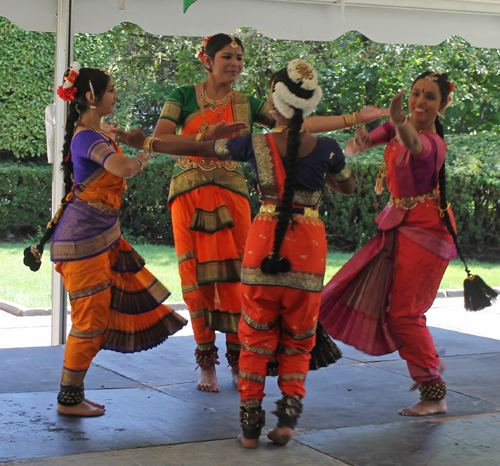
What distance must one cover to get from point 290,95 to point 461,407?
1.99 meters

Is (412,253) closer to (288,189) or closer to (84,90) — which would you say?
(288,189)

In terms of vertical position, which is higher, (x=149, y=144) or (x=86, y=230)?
(x=149, y=144)

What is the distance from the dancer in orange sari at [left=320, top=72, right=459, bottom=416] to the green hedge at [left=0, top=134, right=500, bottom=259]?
27.1 feet

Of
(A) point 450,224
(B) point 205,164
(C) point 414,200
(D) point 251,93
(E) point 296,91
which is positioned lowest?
(A) point 450,224

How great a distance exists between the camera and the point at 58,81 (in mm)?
5074

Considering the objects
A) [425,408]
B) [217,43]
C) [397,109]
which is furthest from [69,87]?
[425,408]

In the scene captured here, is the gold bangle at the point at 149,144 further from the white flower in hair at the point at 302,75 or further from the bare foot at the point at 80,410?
the bare foot at the point at 80,410

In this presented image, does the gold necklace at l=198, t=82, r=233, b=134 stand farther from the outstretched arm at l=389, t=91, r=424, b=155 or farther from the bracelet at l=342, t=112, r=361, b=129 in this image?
the outstretched arm at l=389, t=91, r=424, b=155

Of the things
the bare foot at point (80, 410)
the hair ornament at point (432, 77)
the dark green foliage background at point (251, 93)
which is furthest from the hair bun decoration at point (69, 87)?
the dark green foliage background at point (251, 93)

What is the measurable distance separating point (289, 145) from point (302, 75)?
327mm

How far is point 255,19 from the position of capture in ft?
17.3

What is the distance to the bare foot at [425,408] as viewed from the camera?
3.69m

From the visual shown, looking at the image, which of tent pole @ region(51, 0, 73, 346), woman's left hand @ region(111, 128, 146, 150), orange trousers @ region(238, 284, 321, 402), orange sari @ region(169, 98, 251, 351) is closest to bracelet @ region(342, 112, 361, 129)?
orange sari @ region(169, 98, 251, 351)

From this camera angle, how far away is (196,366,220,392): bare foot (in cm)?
416
